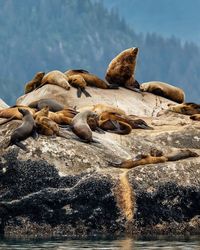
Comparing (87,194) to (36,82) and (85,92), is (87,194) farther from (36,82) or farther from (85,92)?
(36,82)

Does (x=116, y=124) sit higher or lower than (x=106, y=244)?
higher

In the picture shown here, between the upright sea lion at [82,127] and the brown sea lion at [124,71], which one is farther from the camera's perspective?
the brown sea lion at [124,71]

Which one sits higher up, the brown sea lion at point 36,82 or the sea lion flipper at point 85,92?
the brown sea lion at point 36,82

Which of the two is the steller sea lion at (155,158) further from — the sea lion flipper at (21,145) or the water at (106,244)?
the water at (106,244)

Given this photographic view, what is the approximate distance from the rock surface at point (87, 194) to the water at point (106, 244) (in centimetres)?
118

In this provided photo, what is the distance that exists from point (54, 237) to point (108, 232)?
4.30ft

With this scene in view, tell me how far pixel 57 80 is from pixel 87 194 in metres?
11.0

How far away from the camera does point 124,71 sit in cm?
3136

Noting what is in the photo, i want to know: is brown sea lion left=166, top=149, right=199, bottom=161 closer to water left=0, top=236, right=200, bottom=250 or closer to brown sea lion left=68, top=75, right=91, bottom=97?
water left=0, top=236, right=200, bottom=250

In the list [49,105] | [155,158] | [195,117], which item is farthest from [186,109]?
[155,158]

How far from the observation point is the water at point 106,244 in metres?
15.5

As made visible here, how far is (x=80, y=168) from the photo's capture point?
19.2m

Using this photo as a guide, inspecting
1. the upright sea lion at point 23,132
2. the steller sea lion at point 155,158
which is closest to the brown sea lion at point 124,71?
the steller sea lion at point 155,158

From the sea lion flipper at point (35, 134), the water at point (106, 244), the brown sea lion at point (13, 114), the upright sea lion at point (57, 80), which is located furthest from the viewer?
the upright sea lion at point (57, 80)
